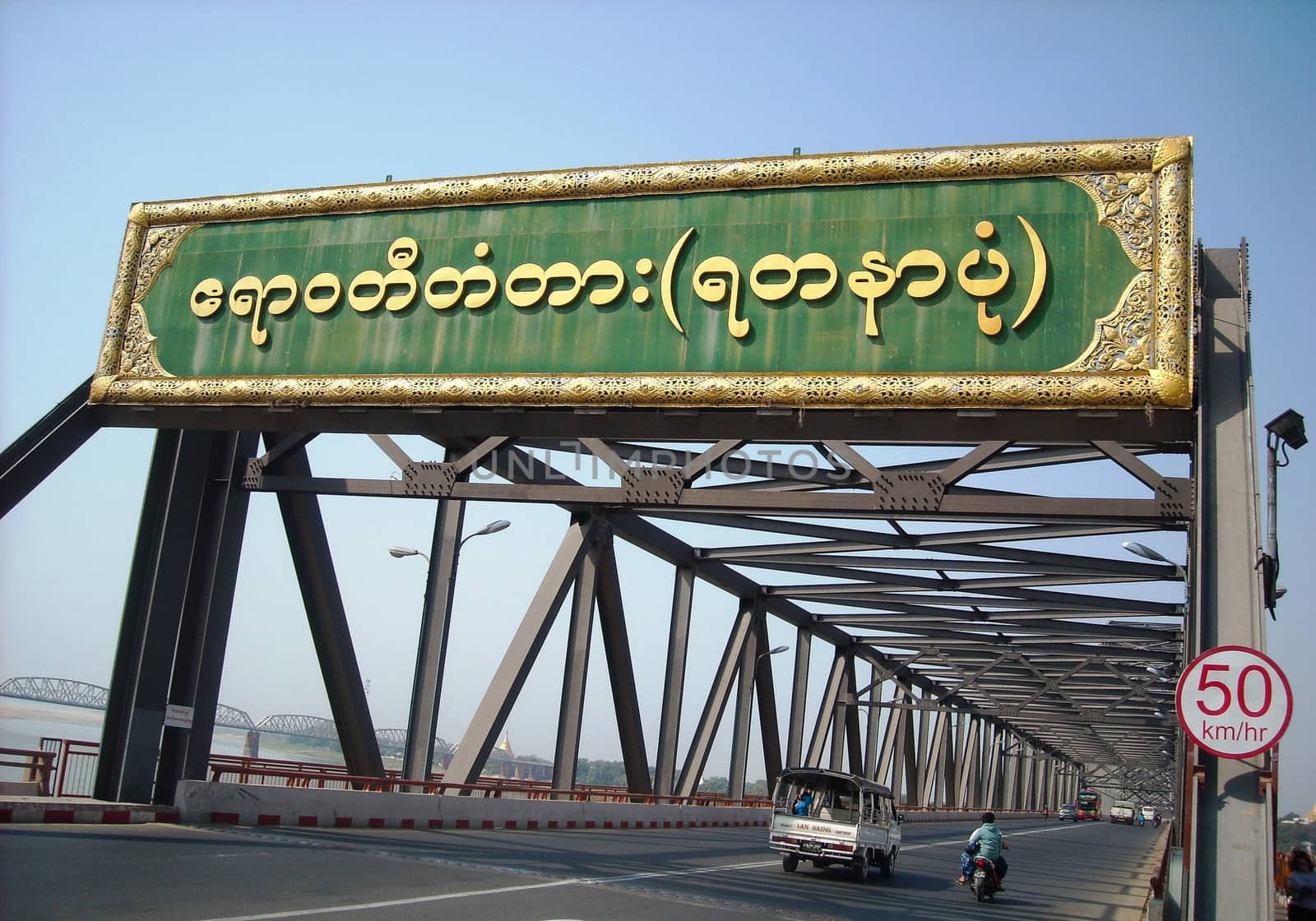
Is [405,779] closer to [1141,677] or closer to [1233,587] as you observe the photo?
[1233,587]

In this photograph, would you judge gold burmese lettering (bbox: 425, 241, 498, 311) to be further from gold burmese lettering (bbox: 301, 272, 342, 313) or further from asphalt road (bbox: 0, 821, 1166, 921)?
asphalt road (bbox: 0, 821, 1166, 921)

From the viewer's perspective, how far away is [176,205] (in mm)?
16359

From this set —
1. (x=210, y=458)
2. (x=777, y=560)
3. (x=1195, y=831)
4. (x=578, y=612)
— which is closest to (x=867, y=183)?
(x=1195, y=831)

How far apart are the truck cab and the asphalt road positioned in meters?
0.51

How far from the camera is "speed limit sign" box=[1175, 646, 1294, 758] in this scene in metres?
7.62

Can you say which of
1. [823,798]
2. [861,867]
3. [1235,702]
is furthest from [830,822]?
[1235,702]

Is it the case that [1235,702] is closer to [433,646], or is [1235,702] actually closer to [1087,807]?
[433,646]

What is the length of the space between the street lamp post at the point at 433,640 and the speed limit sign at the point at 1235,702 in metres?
16.8

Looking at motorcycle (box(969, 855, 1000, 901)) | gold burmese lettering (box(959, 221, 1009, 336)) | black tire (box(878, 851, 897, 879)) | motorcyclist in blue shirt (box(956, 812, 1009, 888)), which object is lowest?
black tire (box(878, 851, 897, 879))

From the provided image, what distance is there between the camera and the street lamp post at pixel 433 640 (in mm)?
22406

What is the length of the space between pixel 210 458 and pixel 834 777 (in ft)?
40.6

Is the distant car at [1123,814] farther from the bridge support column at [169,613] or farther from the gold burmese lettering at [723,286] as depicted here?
the gold burmese lettering at [723,286]

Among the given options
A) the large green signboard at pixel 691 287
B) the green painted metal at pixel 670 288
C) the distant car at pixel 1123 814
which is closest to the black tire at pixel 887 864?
the large green signboard at pixel 691 287

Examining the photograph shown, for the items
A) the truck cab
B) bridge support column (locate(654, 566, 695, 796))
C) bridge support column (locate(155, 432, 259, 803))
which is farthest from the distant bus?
bridge support column (locate(155, 432, 259, 803))
